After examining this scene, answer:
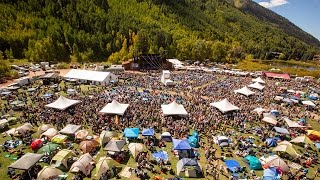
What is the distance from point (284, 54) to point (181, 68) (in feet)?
372

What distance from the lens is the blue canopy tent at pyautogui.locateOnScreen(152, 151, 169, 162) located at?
19577 millimetres

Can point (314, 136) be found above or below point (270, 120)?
below

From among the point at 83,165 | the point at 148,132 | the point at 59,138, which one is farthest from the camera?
the point at 148,132

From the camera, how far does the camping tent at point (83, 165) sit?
57.1ft

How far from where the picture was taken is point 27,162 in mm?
16984

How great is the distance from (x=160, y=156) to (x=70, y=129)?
8.94 metres

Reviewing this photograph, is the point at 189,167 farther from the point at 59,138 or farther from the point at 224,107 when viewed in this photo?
the point at 224,107

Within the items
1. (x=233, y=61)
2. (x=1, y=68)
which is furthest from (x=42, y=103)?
(x=233, y=61)

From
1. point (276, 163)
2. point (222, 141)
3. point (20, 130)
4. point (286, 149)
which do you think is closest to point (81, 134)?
point (20, 130)

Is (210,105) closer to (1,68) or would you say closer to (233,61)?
(1,68)

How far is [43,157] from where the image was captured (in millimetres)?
Result: 18953

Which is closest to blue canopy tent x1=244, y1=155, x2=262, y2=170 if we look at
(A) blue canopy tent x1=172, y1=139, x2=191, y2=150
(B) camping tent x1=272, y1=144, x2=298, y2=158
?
(B) camping tent x1=272, y1=144, x2=298, y2=158

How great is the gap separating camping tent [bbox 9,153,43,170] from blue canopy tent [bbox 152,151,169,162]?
8.64 metres

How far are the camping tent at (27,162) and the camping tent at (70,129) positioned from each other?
4.50 meters
